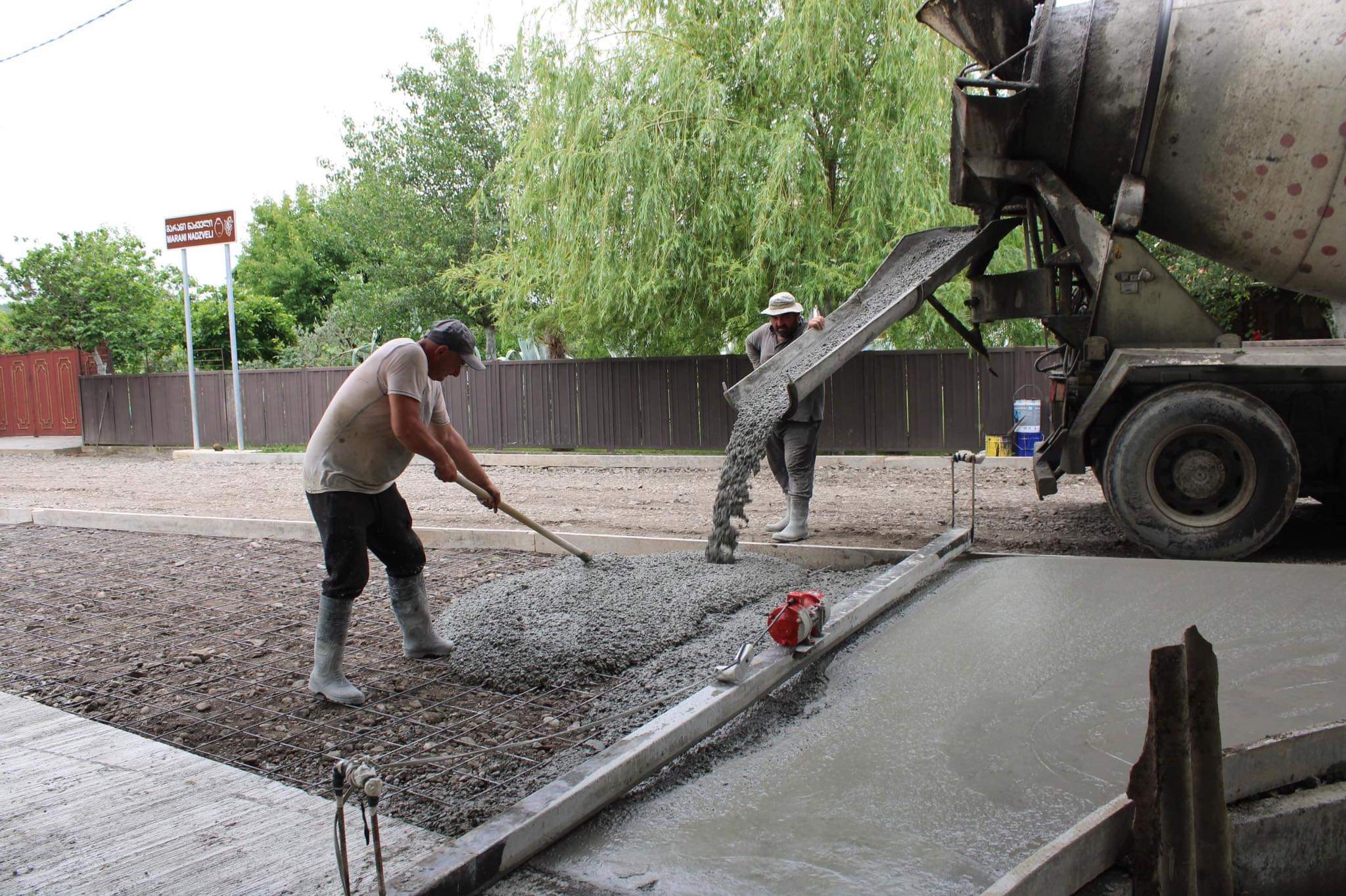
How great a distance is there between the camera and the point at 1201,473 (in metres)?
5.08

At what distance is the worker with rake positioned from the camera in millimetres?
3648

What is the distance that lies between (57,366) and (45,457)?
9.30 feet

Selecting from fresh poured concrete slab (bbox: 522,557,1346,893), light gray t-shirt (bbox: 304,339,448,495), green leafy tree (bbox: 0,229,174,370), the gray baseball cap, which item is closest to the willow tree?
fresh poured concrete slab (bbox: 522,557,1346,893)

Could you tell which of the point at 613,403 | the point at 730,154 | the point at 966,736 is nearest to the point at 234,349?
the point at 613,403

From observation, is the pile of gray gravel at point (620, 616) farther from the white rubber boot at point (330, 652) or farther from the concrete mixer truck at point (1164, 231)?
the concrete mixer truck at point (1164, 231)

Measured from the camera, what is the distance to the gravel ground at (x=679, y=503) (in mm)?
6020

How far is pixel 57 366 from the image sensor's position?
63.2ft

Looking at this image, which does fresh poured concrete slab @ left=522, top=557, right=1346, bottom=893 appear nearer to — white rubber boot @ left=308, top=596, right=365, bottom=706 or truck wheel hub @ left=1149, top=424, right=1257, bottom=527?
truck wheel hub @ left=1149, top=424, right=1257, bottom=527

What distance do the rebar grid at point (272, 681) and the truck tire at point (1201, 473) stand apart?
3192 millimetres

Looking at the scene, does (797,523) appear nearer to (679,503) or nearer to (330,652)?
(679,503)

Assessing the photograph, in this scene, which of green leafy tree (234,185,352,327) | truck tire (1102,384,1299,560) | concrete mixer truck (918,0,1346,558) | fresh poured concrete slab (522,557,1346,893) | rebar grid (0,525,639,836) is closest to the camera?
fresh poured concrete slab (522,557,1346,893)

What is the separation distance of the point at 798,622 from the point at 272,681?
2.21 metres

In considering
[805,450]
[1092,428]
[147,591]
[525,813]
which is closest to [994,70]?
[1092,428]

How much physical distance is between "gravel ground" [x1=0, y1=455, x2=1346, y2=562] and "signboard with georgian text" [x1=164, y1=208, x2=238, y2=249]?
12.3 ft
